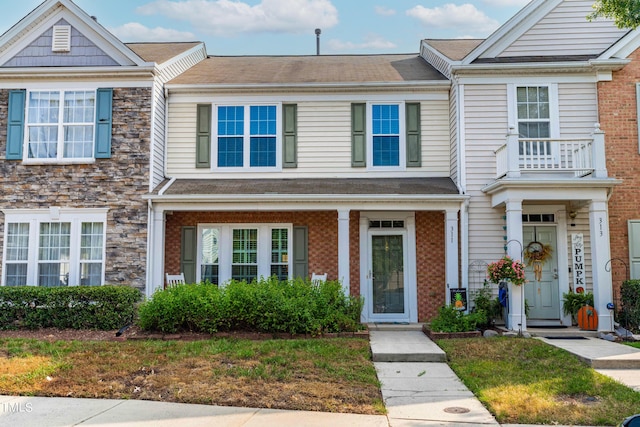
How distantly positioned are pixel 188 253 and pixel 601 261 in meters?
8.77

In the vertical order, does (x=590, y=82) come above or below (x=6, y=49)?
below

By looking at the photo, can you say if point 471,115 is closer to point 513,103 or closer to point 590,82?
point 513,103

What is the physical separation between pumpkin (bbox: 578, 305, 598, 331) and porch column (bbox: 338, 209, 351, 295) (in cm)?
469

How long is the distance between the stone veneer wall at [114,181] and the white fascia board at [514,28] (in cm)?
758

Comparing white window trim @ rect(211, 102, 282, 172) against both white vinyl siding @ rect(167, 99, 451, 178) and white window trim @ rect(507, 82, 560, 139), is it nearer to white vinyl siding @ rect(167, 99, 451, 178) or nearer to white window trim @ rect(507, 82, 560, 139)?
white vinyl siding @ rect(167, 99, 451, 178)

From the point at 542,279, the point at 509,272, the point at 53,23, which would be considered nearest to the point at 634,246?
the point at 542,279

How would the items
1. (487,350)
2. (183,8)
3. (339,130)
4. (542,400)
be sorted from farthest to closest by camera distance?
1. (183,8)
2. (339,130)
3. (487,350)
4. (542,400)

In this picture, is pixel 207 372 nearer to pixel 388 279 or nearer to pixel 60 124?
pixel 388 279

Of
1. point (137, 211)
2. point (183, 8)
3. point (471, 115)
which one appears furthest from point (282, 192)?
point (183, 8)

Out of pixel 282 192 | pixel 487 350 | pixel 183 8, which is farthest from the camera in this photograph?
pixel 183 8

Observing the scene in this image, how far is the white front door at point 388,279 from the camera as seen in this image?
1273 centimetres

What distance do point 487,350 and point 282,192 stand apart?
5.39 m

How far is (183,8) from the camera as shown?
76.7 ft

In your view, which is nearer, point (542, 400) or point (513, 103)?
point (542, 400)
